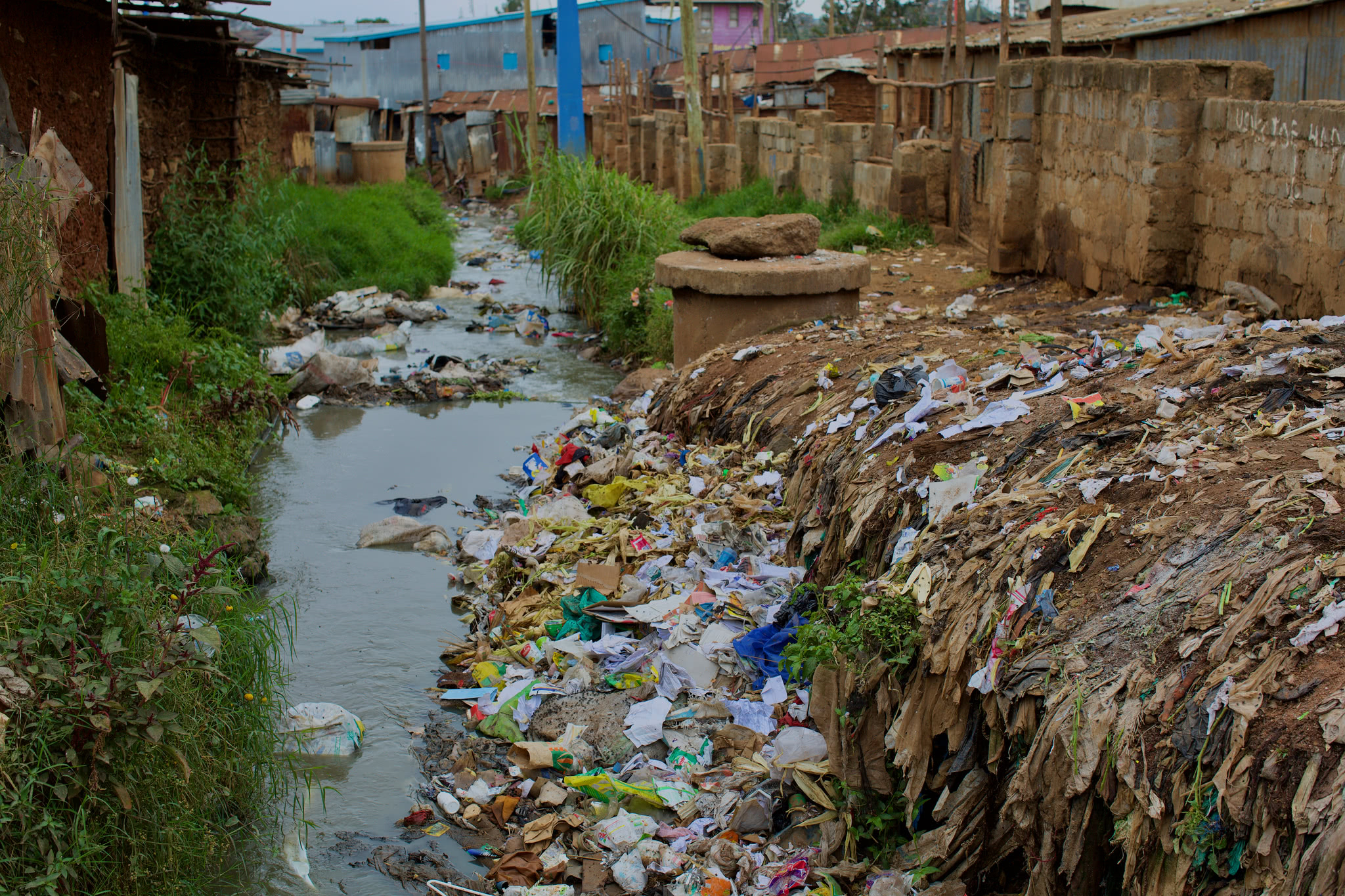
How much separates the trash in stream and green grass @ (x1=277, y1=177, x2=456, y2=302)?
8.21 metres

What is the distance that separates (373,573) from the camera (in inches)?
225

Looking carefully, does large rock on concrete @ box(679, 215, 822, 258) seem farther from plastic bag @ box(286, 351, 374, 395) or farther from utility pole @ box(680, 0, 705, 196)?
utility pole @ box(680, 0, 705, 196)

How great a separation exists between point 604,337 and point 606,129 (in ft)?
53.1

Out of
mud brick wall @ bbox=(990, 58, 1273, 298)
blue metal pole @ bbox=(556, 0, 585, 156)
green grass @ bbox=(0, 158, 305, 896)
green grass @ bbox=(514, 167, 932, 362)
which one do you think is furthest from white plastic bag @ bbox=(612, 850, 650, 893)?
blue metal pole @ bbox=(556, 0, 585, 156)

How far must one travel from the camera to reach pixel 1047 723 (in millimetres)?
2666

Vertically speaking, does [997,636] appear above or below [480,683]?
above

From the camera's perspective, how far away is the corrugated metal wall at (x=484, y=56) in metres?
33.5

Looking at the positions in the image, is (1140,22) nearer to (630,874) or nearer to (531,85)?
(531,85)

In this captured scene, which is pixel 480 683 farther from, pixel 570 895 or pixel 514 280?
pixel 514 280

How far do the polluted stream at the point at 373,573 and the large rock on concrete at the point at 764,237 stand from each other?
6.09 ft

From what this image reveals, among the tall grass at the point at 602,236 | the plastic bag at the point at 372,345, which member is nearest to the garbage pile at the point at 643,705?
the tall grass at the point at 602,236

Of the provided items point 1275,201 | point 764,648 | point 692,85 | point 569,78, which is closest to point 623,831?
point 764,648

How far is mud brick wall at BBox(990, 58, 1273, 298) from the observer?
6.56 metres

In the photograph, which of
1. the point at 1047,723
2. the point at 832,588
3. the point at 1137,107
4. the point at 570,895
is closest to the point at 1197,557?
the point at 1047,723
